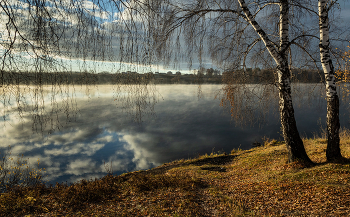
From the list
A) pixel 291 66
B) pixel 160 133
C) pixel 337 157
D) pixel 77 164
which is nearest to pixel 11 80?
pixel 291 66

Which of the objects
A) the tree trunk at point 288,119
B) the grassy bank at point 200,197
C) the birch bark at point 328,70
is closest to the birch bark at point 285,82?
the tree trunk at point 288,119

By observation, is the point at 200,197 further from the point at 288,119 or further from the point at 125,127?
the point at 125,127

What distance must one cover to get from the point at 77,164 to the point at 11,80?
28711 mm

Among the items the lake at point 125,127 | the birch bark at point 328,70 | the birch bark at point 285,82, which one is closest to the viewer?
the lake at point 125,127

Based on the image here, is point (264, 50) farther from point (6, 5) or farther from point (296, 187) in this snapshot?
point (6, 5)

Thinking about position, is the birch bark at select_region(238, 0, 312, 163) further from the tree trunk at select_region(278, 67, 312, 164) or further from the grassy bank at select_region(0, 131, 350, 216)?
the grassy bank at select_region(0, 131, 350, 216)

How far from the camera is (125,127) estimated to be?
46875 millimetres

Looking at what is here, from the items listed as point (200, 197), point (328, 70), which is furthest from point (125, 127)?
point (328, 70)

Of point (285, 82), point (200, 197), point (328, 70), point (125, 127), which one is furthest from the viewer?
point (125, 127)

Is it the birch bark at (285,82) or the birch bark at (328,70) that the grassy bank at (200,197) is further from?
the birch bark at (328,70)

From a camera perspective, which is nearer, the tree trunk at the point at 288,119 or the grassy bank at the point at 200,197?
the grassy bank at the point at 200,197

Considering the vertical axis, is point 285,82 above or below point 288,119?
above

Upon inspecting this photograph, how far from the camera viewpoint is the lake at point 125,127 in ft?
9.00

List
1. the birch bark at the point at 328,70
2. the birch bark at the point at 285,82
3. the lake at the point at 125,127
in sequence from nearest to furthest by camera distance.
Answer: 1. the lake at the point at 125,127
2. the birch bark at the point at 328,70
3. the birch bark at the point at 285,82
